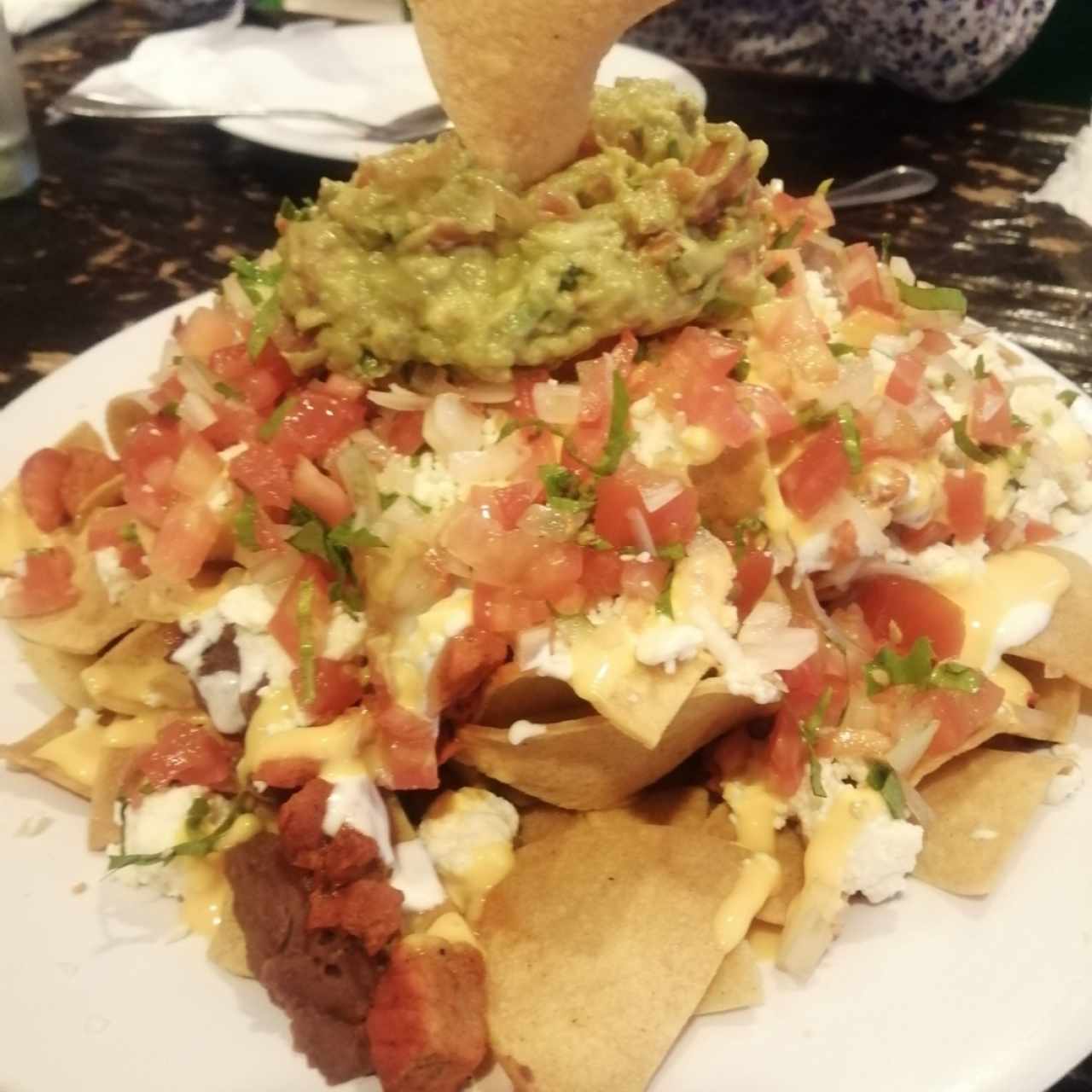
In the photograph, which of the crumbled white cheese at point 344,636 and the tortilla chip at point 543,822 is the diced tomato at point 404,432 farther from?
the tortilla chip at point 543,822

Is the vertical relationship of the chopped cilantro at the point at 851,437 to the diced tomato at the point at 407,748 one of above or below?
above

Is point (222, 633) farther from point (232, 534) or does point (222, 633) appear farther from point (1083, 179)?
point (1083, 179)

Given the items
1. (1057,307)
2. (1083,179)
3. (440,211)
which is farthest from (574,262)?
(1083,179)

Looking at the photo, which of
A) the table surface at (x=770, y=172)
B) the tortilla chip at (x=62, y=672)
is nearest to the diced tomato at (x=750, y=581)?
the tortilla chip at (x=62, y=672)

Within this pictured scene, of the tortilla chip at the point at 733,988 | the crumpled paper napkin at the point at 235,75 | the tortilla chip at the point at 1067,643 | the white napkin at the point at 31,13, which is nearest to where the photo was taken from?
the tortilla chip at the point at 733,988

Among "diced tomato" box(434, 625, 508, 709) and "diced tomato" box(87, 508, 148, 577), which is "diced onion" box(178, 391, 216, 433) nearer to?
"diced tomato" box(87, 508, 148, 577)

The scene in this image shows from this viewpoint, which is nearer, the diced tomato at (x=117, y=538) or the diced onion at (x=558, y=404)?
the diced onion at (x=558, y=404)

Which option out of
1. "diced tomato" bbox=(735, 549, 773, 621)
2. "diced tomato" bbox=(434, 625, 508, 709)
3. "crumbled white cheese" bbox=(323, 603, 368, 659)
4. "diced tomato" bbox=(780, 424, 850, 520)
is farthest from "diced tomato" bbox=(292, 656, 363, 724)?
"diced tomato" bbox=(780, 424, 850, 520)
